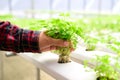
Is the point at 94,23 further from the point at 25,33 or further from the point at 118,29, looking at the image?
the point at 25,33

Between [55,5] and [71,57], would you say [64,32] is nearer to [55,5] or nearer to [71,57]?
[71,57]

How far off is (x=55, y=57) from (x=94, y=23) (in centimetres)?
131

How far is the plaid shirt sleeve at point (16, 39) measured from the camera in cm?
91

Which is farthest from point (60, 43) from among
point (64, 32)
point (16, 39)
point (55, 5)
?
point (55, 5)

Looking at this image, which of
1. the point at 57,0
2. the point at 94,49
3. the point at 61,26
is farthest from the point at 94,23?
the point at 57,0

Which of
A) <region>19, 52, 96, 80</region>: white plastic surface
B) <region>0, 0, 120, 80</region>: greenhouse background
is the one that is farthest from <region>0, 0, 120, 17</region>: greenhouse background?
<region>19, 52, 96, 80</region>: white plastic surface

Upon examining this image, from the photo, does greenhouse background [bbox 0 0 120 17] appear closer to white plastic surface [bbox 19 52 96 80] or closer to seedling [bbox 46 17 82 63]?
white plastic surface [bbox 19 52 96 80]

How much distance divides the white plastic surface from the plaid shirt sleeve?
0.11 m

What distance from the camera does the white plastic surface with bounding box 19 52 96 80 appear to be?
816 millimetres

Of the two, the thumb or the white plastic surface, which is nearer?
the white plastic surface

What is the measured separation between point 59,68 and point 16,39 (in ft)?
0.73

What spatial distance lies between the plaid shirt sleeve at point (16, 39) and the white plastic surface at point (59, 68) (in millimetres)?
106

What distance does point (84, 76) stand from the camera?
2.67 feet

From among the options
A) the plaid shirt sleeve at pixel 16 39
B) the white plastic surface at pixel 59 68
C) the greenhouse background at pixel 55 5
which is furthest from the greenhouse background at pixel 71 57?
Result: the greenhouse background at pixel 55 5
